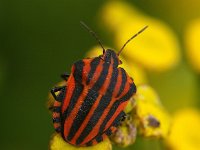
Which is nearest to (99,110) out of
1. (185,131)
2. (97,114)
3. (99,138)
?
(97,114)

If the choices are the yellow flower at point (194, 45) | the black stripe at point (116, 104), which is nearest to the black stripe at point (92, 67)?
the black stripe at point (116, 104)

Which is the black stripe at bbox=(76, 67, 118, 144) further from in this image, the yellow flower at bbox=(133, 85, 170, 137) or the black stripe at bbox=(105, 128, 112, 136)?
the yellow flower at bbox=(133, 85, 170, 137)

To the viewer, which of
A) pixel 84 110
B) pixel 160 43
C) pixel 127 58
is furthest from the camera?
pixel 160 43

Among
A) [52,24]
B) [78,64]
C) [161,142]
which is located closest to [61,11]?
[52,24]

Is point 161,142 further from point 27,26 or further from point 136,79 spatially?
point 27,26

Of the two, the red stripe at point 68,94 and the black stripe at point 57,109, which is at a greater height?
the red stripe at point 68,94

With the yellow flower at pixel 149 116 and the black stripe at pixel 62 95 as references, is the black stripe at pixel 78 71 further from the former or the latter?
the yellow flower at pixel 149 116
